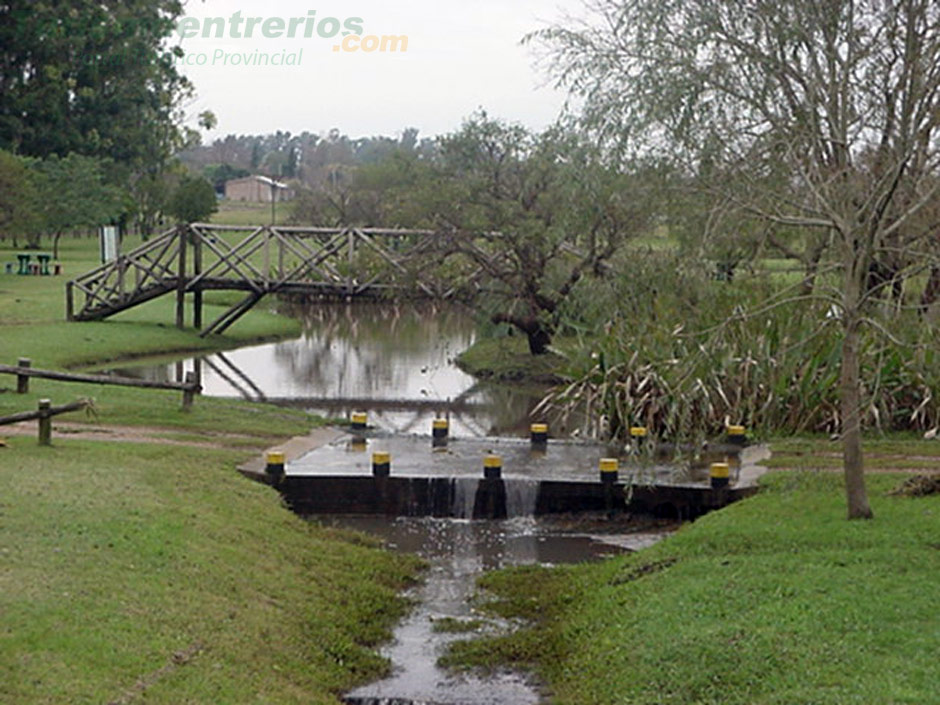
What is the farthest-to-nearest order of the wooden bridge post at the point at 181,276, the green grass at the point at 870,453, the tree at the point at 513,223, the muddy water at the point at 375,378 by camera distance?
1. the wooden bridge post at the point at 181,276
2. the tree at the point at 513,223
3. the muddy water at the point at 375,378
4. the green grass at the point at 870,453

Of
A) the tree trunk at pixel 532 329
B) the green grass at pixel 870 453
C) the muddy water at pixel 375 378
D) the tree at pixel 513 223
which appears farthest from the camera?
the tree trunk at pixel 532 329

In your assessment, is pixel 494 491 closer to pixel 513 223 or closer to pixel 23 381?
pixel 23 381

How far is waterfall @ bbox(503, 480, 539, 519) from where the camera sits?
19000mm

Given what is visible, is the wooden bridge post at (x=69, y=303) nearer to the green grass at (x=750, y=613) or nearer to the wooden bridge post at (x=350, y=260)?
the wooden bridge post at (x=350, y=260)

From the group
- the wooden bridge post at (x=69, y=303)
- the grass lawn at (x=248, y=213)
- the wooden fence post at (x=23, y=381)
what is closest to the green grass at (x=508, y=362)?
the wooden bridge post at (x=69, y=303)

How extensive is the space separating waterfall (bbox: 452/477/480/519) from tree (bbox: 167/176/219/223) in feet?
164

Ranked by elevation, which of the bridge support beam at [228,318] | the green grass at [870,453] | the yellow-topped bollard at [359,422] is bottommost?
the green grass at [870,453]

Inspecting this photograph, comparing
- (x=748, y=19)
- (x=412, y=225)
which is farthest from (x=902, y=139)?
(x=412, y=225)

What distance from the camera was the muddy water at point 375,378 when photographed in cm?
2946

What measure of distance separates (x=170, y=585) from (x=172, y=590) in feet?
0.47

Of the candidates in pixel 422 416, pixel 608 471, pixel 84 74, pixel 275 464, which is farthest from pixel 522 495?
pixel 84 74

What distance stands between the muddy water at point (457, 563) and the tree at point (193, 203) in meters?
50.6

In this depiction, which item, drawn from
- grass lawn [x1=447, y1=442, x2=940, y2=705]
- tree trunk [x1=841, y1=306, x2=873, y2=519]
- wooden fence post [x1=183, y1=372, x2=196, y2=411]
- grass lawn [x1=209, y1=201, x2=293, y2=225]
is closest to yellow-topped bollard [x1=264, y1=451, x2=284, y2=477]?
wooden fence post [x1=183, y1=372, x2=196, y2=411]

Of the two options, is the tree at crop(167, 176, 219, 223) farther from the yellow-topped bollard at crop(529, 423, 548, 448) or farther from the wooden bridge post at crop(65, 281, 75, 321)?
the yellow-topped bollard at crop(529, 423, 548, 448)
